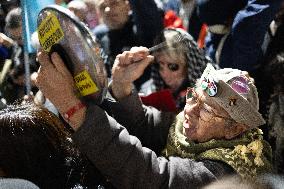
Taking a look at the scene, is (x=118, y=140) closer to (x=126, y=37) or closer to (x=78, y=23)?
(x=78, y=23)

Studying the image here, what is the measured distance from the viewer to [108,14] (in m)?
3.43

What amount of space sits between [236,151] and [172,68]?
124 centimetres

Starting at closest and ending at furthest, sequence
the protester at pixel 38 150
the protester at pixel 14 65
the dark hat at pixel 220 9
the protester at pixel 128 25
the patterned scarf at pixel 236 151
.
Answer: the protester at pixel 38 150, the patterned scarf at pixel 236 151, the protester at pixel 14 65, the dark hat at pixel 220 9, the protester at pixel 128 25

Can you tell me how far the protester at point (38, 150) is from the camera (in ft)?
4.76

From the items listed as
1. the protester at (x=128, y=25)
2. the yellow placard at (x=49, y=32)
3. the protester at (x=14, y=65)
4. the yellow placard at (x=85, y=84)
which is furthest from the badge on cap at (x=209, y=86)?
the protester at (x=128, y=25)

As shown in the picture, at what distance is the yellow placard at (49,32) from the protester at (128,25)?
5.10ft

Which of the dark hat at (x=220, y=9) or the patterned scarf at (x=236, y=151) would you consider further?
the dark hat at (x=220, y=9)

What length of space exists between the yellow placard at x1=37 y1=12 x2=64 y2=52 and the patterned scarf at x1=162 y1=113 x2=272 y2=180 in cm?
67

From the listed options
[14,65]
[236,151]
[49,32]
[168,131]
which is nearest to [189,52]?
[168,131]

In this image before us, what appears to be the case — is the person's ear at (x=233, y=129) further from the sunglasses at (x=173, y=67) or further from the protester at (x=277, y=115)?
the sunglasses at (x=173, y=67)

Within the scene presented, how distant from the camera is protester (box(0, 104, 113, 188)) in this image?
145 cm

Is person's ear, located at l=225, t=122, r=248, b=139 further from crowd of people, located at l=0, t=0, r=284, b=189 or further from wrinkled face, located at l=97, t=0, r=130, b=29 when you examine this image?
wrinkled face, located at l=97, t=0, r=130, b=29

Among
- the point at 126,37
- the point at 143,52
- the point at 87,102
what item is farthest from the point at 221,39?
the point at 87,102

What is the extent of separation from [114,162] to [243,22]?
1408mm
